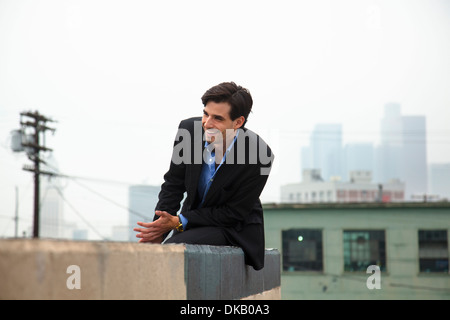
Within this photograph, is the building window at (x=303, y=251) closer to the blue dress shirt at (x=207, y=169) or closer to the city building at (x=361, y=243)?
the city building at (x=361, y=243)

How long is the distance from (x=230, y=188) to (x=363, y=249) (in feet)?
122

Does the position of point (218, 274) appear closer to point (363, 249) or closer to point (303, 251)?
point (303, 251)

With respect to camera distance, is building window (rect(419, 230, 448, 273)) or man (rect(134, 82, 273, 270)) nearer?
man (rect(134, 82, 273, 270))

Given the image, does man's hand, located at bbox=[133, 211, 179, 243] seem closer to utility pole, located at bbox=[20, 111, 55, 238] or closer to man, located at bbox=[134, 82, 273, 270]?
man, located at bbox=[134, 82, 273, 270]

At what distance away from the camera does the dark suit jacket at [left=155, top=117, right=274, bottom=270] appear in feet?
14.1

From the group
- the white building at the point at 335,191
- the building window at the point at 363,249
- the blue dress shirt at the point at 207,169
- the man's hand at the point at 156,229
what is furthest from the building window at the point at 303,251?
the white building at the point at 335,191

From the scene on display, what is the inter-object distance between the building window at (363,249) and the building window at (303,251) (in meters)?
1.69

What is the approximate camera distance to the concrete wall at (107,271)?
193cm

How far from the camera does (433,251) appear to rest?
3981 centimetres

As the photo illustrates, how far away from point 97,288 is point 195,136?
2.43m

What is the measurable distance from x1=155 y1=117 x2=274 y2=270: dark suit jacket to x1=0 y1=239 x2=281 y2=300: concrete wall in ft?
2.93

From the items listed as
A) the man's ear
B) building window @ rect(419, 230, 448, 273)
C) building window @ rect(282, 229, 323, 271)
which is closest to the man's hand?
the man's ear

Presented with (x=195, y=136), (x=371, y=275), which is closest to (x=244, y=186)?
(x=195, y=136)

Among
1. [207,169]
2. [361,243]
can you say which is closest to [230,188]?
[207,169]
